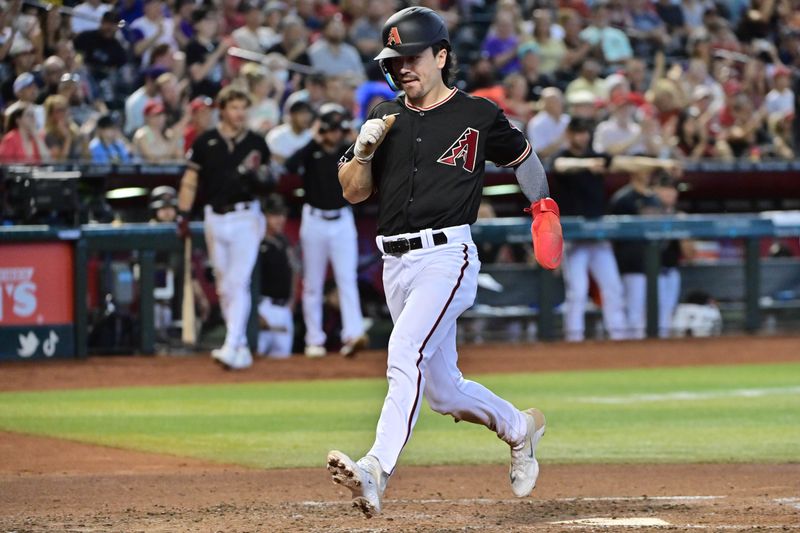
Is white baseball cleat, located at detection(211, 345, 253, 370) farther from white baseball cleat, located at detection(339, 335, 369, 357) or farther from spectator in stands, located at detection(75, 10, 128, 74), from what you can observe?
spectator in stands, located at detection(75, 10, 128, 74)

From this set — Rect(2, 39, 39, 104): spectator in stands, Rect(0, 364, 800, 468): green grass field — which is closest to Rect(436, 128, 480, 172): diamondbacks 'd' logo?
Rect(0, 364, 800, 468): green grass field

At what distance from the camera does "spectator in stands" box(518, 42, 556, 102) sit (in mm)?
16766

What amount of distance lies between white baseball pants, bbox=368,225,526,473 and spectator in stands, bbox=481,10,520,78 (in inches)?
477

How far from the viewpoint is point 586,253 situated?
14.2 m

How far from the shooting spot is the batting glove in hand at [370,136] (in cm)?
514

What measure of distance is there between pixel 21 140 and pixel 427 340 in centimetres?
821

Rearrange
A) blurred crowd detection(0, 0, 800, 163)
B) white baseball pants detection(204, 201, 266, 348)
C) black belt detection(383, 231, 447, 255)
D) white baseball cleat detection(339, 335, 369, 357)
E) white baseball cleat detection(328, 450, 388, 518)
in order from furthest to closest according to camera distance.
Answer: blurred crowd detection(0, 0, 800, 163), white baseball cleat detection(339, 335, 369, 357), white baseball pants detection(204, 201, 266, 348), black belt detection(383, 231, 447, 255), white baseball cleat detection(328, 450, 388, 518)

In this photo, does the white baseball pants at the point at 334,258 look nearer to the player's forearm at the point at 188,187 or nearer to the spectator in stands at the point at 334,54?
the player's forearm at the point at 188,187

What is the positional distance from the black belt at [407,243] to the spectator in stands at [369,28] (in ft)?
37.9

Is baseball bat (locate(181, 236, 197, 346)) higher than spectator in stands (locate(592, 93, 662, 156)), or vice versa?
spectator in stands (locate(592, 93, 662, 156))

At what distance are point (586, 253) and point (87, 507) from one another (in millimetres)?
8976

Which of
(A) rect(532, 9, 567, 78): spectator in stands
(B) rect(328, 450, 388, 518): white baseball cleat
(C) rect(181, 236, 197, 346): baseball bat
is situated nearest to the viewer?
(B) rect(328, 450, 388, 518): white baseball cleat

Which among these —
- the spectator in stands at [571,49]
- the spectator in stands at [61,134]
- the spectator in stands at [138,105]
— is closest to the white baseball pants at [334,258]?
the spectator in stands at [61,134]

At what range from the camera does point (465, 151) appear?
5.39m
